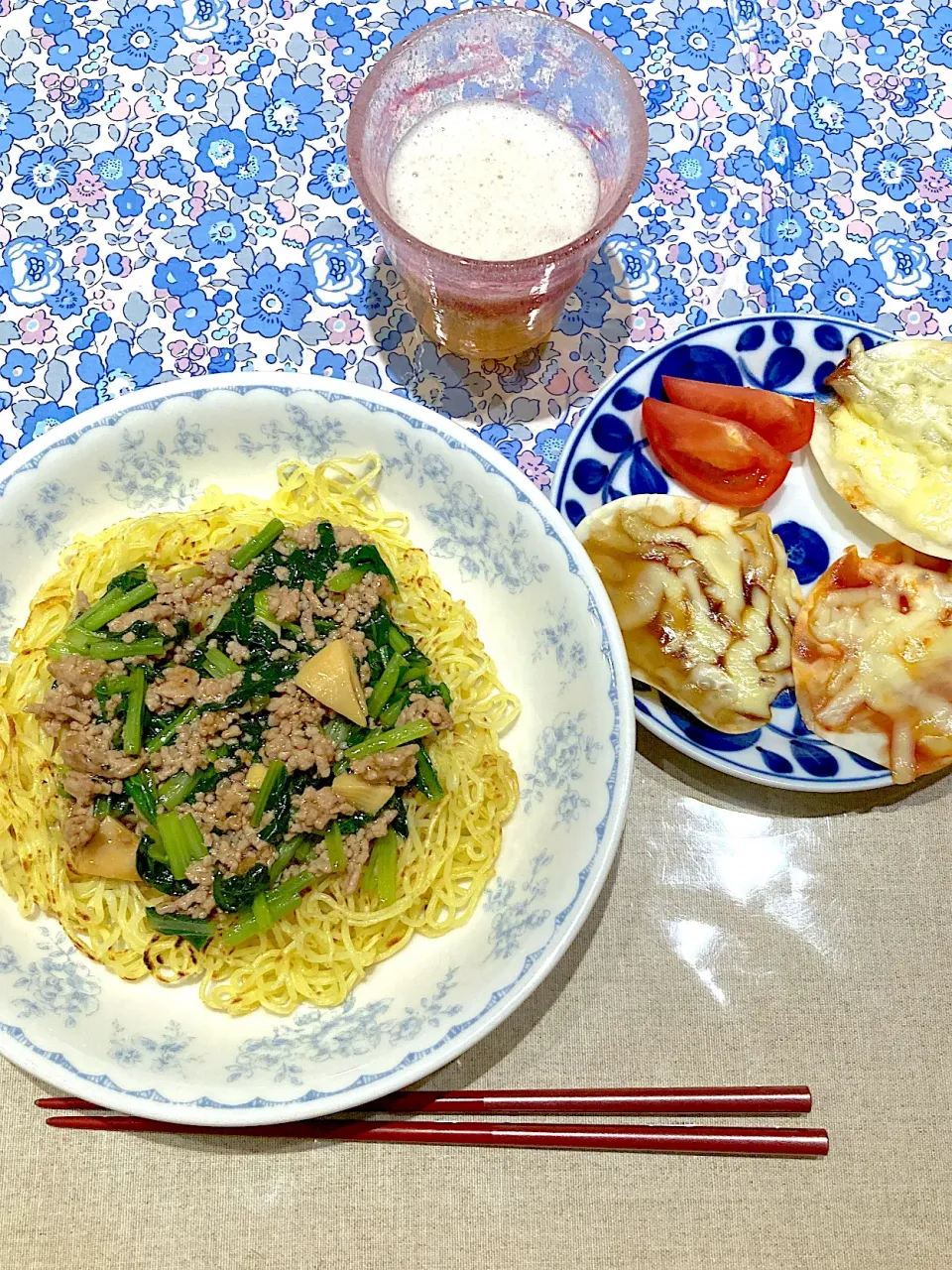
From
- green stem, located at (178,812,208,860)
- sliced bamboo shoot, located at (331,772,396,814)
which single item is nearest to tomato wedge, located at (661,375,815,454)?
sliced bamboo shoot, located at (331,772,396,814)

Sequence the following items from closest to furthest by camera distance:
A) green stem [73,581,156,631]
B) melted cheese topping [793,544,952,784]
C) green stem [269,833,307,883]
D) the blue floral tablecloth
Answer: green stem [269,833,307,883]
green stem [73,581,156,631]
melted cheese topping [793,544,952,784]
the blue floral tablecloth

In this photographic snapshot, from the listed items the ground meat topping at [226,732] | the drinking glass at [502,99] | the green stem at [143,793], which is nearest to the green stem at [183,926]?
the ground meat topping at [226,732]

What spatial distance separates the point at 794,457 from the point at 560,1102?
2141mm

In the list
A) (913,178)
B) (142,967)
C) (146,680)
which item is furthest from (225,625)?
(913,178)

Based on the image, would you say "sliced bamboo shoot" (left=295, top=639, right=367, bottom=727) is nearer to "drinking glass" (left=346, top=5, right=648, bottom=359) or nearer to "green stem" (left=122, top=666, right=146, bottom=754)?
"green stem" (left=122, top=666, right=146, bottom=754)

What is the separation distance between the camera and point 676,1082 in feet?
8.59

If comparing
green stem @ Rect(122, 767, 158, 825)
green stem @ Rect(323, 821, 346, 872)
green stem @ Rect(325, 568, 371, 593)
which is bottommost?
green stem @ Rect(323, 821, 346, 872)

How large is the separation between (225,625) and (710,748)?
1423 mm

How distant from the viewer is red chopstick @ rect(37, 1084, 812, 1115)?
2.51 metres

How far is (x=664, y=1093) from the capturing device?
8.34 feet

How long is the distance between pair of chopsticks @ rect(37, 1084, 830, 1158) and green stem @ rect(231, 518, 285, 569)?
5.00 feet

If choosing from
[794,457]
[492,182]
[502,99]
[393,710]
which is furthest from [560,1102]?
[502,99]

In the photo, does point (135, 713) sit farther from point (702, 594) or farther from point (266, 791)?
point (702, 594)

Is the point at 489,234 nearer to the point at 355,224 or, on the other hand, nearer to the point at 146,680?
the point at 355,224
